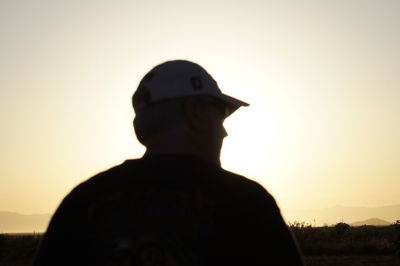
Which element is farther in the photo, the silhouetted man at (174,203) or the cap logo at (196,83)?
the cap logo at (196,83)

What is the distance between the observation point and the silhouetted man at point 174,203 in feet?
7.25

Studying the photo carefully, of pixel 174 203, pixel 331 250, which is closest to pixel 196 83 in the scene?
pixel 174 203

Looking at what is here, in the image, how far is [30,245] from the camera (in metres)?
27.2

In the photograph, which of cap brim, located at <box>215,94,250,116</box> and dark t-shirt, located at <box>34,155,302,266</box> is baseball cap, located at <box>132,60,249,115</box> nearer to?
cap brim, located at <box>215,94,250,116</box>

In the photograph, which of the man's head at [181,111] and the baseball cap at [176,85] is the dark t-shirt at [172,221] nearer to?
the man's head at [181,111]

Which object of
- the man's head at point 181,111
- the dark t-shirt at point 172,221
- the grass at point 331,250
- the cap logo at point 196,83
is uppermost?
the cap logo at point 196,83

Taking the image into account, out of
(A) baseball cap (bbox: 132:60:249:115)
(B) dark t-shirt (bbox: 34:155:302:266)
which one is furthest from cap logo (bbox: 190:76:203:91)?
(B) dark t-shirt (bbox: 34:155:302:266)

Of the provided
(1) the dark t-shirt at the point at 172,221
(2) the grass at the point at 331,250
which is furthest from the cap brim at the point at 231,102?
(2) the grass at the point at 331,250

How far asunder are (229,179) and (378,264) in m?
16.2

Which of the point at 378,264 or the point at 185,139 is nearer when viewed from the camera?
the point at 185,139

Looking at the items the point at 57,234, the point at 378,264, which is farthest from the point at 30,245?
the point at 57,234

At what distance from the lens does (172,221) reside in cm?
226

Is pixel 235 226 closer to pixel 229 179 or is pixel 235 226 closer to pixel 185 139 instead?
pixel 229 179

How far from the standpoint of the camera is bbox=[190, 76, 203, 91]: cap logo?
251 centimetres
